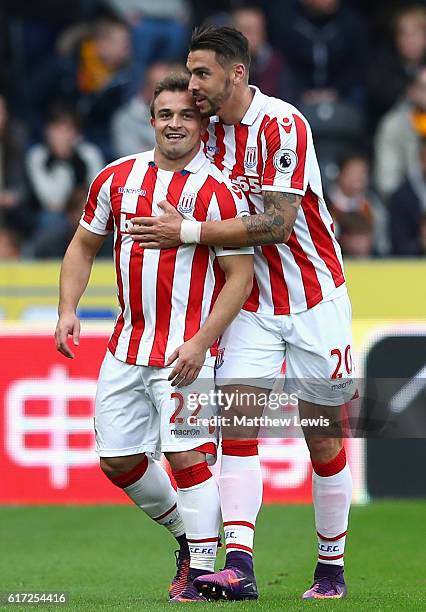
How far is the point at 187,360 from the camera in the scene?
211 inches

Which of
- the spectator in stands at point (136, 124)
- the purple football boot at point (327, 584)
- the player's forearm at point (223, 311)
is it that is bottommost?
the purple football boot at point (327, 584)

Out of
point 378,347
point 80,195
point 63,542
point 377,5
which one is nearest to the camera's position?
point 63,542

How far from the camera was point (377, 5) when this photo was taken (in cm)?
1352

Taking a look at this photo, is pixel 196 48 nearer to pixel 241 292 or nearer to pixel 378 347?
pixel 241 292

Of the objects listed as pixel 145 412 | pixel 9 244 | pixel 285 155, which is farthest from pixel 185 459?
pixel 9 244

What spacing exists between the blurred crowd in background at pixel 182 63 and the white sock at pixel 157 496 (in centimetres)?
604

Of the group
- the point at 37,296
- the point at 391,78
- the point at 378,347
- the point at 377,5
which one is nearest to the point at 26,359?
the point at 37,296

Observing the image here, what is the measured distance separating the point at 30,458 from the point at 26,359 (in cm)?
72

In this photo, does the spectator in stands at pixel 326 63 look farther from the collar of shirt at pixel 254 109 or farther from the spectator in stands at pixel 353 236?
the collar of shirt at pixel 254 109

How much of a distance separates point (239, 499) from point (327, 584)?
2.05 feet

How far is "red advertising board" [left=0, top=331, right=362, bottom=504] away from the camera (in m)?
9.28

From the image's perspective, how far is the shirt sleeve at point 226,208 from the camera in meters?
5.45

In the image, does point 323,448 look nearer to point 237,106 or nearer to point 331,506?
point 331,506

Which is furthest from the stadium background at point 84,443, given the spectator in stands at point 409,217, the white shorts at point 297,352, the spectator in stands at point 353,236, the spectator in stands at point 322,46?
the spectator in stands at point 322,46
